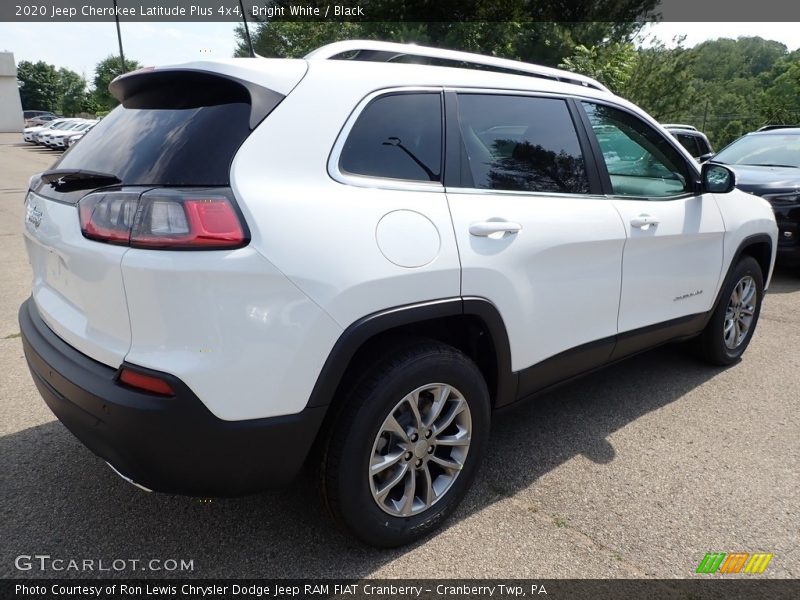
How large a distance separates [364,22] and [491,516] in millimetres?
25797

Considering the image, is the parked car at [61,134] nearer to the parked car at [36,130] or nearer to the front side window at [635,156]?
the parked car at [36,130]

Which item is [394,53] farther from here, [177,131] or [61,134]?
[61,134]

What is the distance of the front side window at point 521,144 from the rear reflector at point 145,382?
141cm

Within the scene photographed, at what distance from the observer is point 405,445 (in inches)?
90.9

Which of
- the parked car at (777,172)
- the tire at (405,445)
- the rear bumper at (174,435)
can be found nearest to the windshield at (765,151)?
the parked car at (777,172)

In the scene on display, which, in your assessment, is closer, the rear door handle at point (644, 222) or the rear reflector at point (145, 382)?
the rear reflector at point (145, 382)

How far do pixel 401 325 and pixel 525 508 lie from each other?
1.07m

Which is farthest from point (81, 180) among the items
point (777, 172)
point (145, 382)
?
point (777, 172)

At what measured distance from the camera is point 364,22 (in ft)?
82.6

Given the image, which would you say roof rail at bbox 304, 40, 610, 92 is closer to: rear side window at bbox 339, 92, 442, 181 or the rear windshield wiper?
rear side window at bbox 339, 92, 442, 181

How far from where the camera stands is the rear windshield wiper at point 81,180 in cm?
209

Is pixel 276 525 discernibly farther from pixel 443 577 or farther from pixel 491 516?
pixel 491 516

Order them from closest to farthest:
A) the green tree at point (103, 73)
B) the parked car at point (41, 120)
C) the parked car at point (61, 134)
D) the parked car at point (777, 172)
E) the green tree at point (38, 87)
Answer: the parked car at point (777, 172)
the parked car at point (61, 134)
the parked car at point (41, 120)
the green tree at point (103, 73)
the green tree at point (38, 87)

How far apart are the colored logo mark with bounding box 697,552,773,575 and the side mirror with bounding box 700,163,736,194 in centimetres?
209
